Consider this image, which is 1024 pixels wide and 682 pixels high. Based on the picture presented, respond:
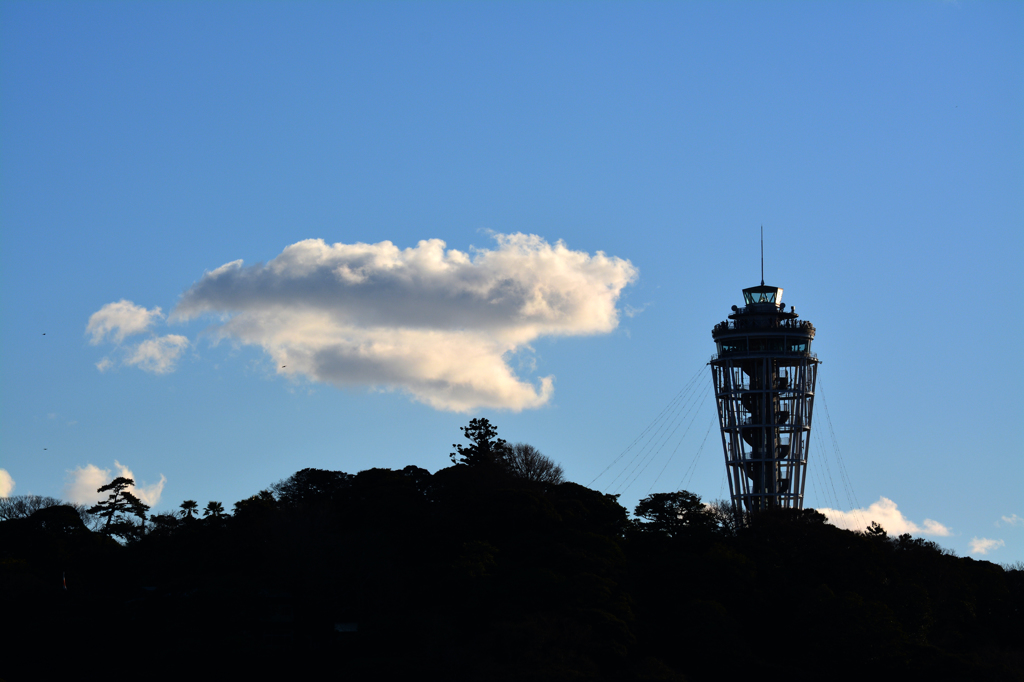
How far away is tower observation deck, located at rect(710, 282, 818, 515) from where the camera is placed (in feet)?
324

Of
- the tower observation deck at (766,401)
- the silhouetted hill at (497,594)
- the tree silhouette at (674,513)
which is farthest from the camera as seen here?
the tower observation deck at (766,401)

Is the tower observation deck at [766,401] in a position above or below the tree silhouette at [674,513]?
above

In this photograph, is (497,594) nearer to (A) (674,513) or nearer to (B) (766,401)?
(A) (674,513)

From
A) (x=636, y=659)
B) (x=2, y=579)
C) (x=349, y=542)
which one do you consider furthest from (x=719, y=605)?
(x=2, y=579)

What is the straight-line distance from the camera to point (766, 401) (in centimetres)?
9894

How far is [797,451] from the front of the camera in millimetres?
99000

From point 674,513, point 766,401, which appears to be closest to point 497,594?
point 674,513

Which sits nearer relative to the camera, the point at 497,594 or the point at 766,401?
the point at 497,594

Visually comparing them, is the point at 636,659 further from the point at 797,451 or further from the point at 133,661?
the point at 797,451

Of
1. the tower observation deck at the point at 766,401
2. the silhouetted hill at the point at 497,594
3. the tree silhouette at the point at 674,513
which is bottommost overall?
the silhouetted hill at the point at 497,594

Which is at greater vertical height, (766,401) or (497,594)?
(766,401)

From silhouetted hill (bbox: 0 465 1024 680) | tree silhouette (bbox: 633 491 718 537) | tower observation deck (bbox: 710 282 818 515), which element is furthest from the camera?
tower observation deck (bbox: 710 282 818 515)

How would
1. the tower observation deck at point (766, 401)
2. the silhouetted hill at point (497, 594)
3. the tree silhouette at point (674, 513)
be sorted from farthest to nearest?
the tower observation deck at point (766, 401)
the tree silhouette at point (674, 513)
the silhouetted hill at point (497, 594)

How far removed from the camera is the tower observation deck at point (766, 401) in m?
98.7
